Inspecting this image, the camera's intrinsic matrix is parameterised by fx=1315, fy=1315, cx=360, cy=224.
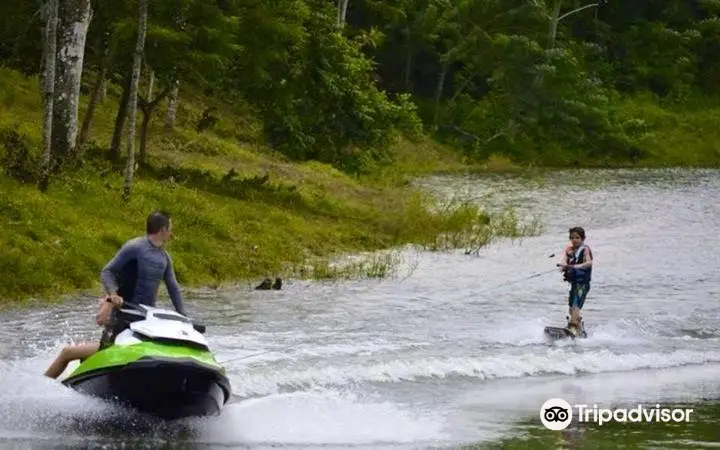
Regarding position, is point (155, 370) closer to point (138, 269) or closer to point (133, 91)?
point (138, 269)

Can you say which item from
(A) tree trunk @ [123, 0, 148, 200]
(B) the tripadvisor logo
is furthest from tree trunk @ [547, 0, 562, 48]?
(B) the tripadvisor logo

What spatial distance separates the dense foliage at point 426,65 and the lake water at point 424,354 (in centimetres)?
638

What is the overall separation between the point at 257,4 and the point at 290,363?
15590mm

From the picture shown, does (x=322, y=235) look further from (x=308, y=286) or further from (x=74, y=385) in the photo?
(x=74, y=385)

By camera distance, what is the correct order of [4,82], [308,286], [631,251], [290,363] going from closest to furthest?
[290,363] < [308,286] < [631,251] < [4,82]

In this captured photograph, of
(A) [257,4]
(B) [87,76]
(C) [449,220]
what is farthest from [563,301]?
(B) [87,76]

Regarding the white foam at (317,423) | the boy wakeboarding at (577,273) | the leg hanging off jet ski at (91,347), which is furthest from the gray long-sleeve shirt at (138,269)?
the boy wakeboarding at (577,273)

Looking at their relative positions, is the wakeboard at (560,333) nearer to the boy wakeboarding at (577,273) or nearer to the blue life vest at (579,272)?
the boy wakeboarding at (577,273)

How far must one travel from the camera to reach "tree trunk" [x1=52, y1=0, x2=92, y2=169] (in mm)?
26609

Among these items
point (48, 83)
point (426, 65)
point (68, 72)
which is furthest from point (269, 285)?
point (426, 65)

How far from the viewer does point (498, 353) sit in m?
18.7

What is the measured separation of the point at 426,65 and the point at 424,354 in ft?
177

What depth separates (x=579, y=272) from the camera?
2011 cm

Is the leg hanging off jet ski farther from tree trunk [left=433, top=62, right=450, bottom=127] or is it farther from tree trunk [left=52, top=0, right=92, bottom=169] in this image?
tree trunk [left=433, top=62, right=450, bottom=127]
